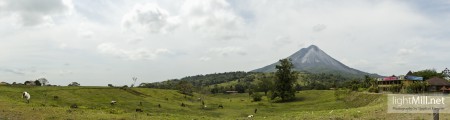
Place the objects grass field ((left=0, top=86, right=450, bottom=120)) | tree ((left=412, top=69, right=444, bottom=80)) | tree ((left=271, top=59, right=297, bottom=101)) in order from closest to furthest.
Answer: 1. grass field ((left=0, top=86, right=450, bottom=120))
2. tree ((left=271, top=59, right=297, bottom=101))
3. tree ((left=412, top=69, right=444, bottom=80))

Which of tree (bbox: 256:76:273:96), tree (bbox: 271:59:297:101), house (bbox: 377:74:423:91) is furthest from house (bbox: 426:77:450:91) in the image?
tree (bbox: 256:76:273:96)

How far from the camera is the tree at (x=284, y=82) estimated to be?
106 metres

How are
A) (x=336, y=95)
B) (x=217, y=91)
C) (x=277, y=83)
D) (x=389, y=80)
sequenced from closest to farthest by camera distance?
(x=336, y=95) → (x=277, y=83) → (x=389, y=80) → (x=217, y=91)

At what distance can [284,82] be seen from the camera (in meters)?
110

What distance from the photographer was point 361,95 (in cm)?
7662

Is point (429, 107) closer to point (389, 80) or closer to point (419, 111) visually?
point (419, 111)

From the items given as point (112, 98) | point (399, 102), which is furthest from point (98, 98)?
point (399, 102)

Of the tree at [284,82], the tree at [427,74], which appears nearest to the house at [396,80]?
the tree at [427,74]

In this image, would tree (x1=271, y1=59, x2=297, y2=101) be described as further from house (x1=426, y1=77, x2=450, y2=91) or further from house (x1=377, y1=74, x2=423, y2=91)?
house (x1=426, y1=77, x2=450, y2=91)

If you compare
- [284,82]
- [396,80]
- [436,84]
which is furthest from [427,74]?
[284,82]

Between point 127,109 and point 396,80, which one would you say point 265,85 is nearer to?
point 396,80

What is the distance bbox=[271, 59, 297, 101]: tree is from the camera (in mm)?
106250

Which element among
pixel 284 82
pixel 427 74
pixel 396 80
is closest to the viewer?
pixel 284 82

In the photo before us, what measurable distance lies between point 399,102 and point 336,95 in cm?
5990
